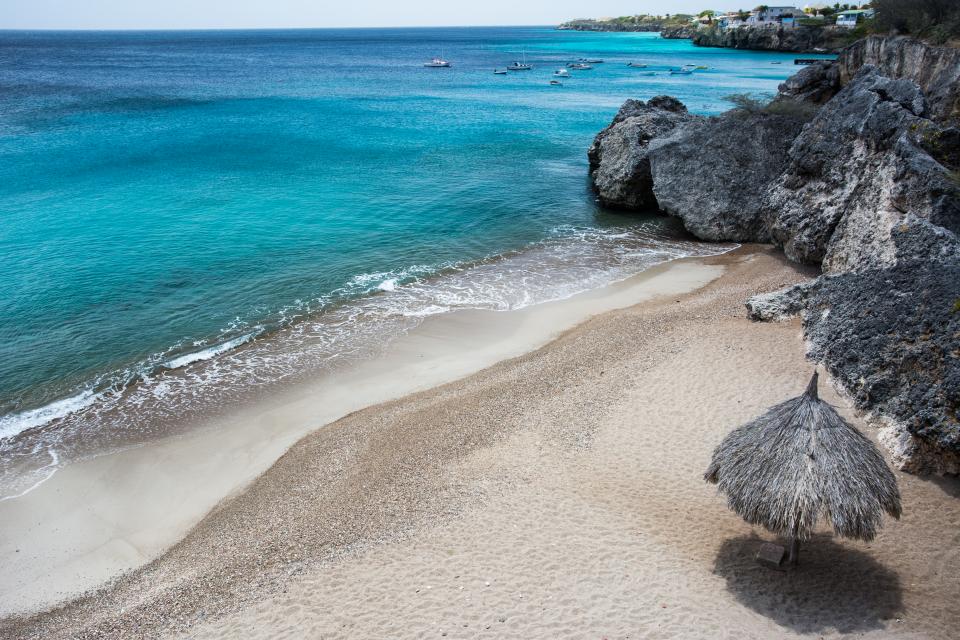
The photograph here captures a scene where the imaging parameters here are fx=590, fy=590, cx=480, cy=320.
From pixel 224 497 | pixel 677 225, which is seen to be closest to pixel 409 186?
pixel 677 225

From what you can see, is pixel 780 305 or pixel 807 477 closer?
pixel 807 477

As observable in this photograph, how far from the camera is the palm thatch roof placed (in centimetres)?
879

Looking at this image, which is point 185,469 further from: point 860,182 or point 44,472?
point 860,182

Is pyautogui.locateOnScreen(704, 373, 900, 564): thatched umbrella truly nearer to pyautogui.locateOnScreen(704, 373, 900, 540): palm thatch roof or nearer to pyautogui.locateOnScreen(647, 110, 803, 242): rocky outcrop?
pyautogui.locateOnScreen(704, 373, 900, 540): palm thatch roof

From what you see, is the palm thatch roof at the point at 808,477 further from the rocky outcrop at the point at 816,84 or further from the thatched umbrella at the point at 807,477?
the rocky outcrop at the point at 816,84

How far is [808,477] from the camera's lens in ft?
29.3

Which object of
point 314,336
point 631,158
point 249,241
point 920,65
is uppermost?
point 920,65

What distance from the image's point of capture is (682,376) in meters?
15.6

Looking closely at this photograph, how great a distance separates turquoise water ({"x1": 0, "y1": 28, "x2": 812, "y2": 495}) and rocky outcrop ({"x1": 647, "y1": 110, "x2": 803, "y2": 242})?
1.71 metres

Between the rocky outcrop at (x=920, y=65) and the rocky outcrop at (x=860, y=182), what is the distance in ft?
7.02

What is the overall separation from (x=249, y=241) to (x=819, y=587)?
25.9 metres

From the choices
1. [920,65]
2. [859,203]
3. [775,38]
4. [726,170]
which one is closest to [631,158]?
[726,170]

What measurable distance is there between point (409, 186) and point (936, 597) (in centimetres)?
3241

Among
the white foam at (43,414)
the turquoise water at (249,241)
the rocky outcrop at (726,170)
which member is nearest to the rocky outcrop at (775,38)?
the turquoise water at (249,241)
